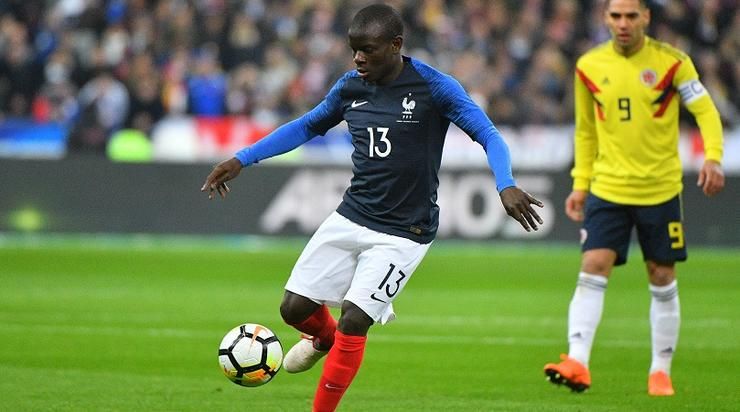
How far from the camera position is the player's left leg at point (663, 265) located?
870 cm

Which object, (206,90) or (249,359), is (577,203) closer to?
(249,359)

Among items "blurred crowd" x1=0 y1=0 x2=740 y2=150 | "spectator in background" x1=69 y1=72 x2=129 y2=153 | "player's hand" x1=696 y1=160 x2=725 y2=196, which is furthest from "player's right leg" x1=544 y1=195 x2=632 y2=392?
"spectator in background" x1=69 y1=72 x2=129 y2=153

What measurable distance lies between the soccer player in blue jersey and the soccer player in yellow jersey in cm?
183

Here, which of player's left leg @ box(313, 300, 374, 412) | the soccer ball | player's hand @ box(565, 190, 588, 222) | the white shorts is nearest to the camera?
player's left leg @ box(313, 300, 374, 412)

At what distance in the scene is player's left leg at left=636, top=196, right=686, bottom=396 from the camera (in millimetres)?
8703

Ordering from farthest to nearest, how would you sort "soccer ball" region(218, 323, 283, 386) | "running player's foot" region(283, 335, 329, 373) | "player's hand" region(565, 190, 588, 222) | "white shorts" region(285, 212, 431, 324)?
1. "player's hand" region(565, 190, 588, 222)
2. "running player's foot" region(283, 335, 329, 373)
3. "soccer ball" region(218, 323, 283, 386)
4. "white shorts" region(285, 212, 431, 324)

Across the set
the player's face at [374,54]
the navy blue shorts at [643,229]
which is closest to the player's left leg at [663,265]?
the navy blue shorts at [643,229]

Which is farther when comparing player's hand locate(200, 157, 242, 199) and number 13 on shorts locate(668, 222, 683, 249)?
number 13 on shorts locate(668, 222, 683, 249)

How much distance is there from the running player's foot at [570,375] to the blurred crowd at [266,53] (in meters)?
13.4

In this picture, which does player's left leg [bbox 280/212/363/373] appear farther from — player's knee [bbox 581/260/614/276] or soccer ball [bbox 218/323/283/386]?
player's knee [bbox 581/260/614/276]

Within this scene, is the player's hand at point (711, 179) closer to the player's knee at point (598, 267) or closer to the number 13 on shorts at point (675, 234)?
the number 13 on shorts at point (675, 234)

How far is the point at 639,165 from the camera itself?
8.73 m

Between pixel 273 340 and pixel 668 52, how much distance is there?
313 cm

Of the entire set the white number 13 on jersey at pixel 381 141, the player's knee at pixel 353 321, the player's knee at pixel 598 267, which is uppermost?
the white number 13 on jersey at pixel 381 141
